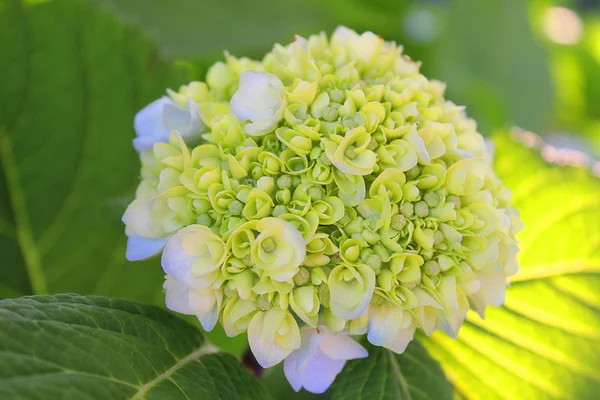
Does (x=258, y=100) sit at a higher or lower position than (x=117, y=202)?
higher

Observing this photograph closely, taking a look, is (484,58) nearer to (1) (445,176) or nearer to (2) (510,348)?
(2) (510,348)

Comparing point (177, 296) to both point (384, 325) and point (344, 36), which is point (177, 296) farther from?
point (344, 36)

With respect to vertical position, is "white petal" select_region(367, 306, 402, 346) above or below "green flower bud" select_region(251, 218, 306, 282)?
below

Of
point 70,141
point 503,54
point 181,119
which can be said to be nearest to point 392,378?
point 181,119

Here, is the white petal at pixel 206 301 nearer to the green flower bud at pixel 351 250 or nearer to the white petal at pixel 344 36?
the green flower bud at pixel 351 250

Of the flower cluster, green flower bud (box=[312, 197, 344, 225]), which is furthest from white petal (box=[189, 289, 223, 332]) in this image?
green flower bud (box=[312, 197, 344, 225])

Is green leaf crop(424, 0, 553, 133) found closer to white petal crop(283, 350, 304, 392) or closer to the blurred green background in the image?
the blurred green background

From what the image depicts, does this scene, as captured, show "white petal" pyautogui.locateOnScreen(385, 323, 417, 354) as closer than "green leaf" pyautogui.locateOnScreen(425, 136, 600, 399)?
Yes
